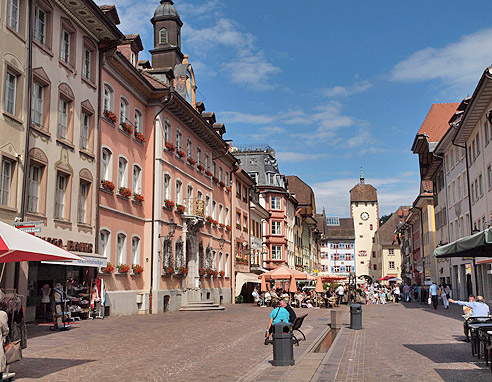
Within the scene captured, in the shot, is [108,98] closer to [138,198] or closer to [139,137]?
[139,137]

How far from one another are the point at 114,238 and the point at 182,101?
962 cm

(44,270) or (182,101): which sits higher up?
(182,101)

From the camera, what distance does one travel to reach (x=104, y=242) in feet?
83.9

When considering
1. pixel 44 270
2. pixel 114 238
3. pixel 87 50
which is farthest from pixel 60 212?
pixel 87 50

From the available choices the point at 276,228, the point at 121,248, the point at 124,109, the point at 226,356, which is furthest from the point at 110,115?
the point at 276,228

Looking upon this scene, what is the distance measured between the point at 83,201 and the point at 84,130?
112 inches

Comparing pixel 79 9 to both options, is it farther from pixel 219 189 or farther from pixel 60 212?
pixel 219 189

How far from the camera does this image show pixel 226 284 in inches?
1734

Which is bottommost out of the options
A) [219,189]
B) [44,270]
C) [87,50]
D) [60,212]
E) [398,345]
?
[398,345]

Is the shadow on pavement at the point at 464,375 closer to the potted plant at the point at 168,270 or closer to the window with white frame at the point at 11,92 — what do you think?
the window with white frame at the point at 11,92

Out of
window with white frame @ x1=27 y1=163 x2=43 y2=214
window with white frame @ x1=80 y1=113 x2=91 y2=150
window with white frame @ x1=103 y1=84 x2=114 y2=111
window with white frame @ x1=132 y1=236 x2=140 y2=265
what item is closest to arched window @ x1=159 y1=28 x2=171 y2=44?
window with white frame @ x1=103 y1=84 x2=114 y2=111

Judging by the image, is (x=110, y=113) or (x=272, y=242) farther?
(x=272, y=242)

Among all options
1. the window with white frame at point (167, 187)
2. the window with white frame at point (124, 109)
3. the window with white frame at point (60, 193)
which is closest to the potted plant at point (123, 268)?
the window with white frame at point (60, 193)

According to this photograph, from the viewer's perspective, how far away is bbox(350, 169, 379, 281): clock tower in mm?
130250
